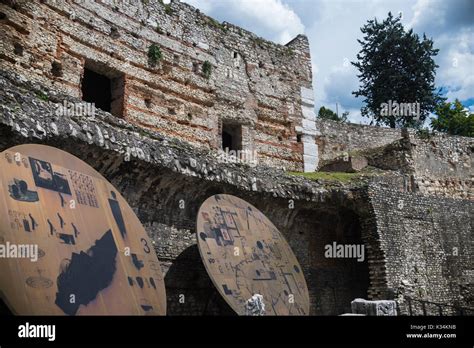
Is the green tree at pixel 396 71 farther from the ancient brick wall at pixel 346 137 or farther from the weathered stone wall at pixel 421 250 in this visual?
the weathered stone wall at pixel 421 250

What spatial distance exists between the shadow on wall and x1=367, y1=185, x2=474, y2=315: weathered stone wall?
417 cm

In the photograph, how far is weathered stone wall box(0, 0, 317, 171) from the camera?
514 inches

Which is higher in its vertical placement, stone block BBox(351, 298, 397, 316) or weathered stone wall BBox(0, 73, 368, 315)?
weathered stone wall BBox(0, 73, 368, 315)

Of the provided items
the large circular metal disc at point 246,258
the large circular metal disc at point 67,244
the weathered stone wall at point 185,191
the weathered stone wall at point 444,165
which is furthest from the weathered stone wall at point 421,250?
the large circular metal disc at point 67,244

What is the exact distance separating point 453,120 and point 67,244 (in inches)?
1127

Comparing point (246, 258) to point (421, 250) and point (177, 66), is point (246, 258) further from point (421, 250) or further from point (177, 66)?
point (177, 66)

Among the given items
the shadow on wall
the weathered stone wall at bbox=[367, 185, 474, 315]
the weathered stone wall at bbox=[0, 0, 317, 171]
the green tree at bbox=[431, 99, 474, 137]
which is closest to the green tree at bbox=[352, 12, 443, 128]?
the green tree at bbox=[431, 99, 474, 137]

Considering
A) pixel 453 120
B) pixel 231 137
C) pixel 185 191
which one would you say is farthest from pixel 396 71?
pixel 185 191

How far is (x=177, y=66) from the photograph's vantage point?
16.3 m

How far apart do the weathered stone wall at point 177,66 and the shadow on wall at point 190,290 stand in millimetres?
6393

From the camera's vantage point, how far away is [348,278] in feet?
42.2

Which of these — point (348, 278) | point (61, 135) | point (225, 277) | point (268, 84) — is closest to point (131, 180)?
point (61, 135)

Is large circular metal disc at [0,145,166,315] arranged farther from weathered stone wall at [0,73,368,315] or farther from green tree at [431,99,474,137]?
green tree at [431,99,474,137]
